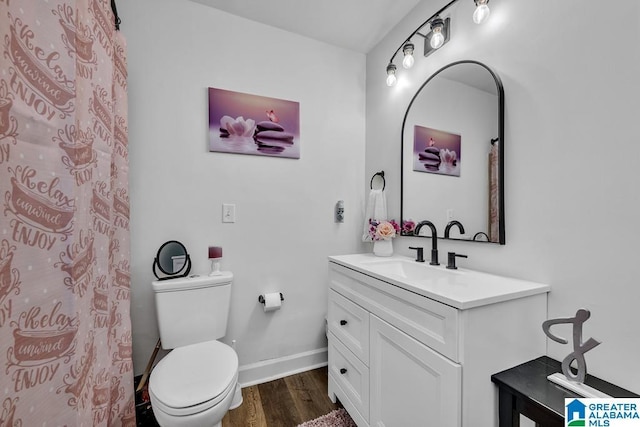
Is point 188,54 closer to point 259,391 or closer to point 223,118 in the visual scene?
point 223,118

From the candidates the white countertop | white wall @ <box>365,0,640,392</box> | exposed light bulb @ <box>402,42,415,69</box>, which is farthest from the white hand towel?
exposed light bulb @ <box>402,42,415,69</box>

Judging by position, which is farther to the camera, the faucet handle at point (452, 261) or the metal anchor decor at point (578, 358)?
the faucet handle at point (452, 261)

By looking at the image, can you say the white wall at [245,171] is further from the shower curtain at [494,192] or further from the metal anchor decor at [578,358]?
the metal anchor decor at [578,358]

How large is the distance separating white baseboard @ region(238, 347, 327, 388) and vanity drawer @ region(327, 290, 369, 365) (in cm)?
52

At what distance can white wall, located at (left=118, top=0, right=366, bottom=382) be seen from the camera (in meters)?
1.56

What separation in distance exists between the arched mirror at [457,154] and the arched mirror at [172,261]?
4.81ft

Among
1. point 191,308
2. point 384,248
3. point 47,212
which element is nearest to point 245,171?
point 191,308

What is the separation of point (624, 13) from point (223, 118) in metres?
1.86

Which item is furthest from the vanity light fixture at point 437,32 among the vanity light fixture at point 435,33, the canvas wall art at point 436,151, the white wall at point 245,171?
the white wall at point 245,171

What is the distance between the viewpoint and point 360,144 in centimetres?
217

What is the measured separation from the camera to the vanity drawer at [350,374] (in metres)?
1.27

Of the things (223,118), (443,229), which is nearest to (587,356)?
(443,229)

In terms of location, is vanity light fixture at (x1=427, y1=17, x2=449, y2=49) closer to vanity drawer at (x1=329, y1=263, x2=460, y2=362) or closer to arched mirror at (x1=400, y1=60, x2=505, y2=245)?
arched mirror at (x1=400, y1=60, x2=505, y2=245)

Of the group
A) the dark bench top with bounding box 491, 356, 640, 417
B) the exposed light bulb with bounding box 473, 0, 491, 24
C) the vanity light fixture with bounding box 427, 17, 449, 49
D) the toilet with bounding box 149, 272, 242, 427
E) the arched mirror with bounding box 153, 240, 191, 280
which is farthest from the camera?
the arched mirror with bounding box 153, 240, 191, 280
